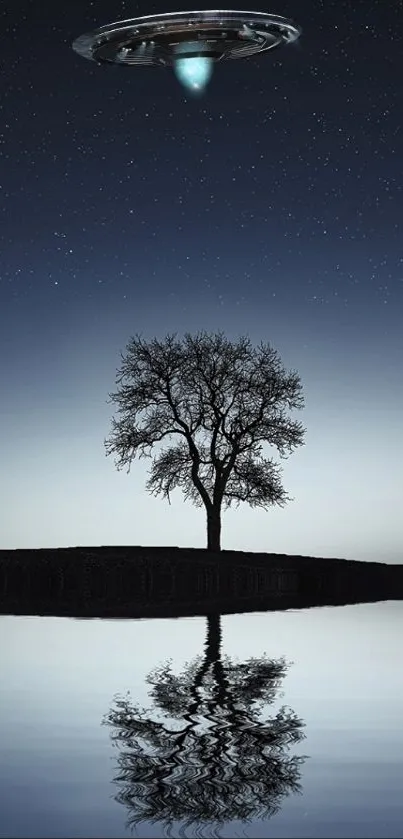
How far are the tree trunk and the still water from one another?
12.6 meters

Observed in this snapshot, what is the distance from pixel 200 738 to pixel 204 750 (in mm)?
486

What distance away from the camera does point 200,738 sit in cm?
908

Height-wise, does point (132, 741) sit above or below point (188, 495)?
below

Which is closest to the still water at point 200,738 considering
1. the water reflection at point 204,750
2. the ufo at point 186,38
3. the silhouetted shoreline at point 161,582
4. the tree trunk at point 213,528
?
the water reflection at point 204,750

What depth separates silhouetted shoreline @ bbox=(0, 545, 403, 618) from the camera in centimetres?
2423

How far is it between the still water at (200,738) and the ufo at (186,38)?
5.52 meters

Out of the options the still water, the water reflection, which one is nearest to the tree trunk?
the still water

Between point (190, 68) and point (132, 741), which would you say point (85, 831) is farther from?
point (190, 68)

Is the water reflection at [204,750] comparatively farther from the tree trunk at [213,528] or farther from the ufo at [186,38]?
the tree trunk at [213,528]

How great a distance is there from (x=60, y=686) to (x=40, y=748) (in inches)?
133

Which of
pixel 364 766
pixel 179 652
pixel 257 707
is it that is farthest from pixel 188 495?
pixel 364 766

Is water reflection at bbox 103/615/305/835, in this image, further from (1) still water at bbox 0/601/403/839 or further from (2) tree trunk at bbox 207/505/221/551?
(2) tree trunk at bbox 207/505/221/551

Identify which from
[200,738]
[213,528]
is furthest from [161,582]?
[200,738]

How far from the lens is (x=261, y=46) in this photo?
13.5 meters
